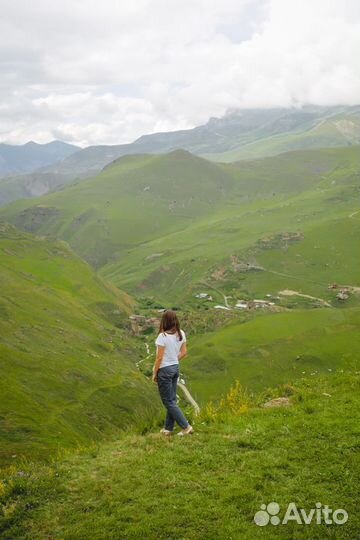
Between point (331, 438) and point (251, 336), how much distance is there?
126321 millimetres

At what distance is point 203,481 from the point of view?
1455 centimetres

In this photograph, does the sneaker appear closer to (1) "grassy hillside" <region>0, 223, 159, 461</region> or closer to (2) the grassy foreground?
(2) the grassy foreground

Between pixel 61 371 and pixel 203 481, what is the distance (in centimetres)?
7735

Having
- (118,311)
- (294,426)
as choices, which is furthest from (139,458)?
(118,311)

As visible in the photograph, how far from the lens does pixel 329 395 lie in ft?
68.7

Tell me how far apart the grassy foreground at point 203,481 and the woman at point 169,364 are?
88 centimetres

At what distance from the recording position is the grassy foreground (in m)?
12.6

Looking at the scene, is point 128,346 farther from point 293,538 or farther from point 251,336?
point 293,538

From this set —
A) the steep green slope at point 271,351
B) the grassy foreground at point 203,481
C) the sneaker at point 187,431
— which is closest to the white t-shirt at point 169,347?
the sneaker at point 187,431

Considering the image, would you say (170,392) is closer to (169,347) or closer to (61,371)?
(169,347)

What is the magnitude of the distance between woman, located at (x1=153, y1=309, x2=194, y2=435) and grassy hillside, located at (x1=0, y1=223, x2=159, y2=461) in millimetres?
3763

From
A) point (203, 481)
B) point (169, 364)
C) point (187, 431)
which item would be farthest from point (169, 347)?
point (203, 481)

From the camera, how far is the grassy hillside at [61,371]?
5993cm

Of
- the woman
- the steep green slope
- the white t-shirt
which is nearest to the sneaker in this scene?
the woman
